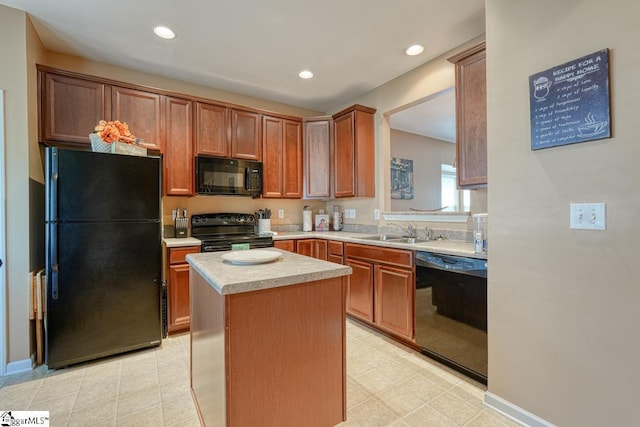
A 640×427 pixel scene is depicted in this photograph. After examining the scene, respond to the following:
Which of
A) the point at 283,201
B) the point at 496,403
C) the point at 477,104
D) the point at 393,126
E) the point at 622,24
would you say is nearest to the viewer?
the point at 622,24

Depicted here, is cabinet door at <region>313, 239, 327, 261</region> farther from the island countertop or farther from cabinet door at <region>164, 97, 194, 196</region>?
the island countertop

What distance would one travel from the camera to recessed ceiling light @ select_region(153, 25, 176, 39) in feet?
7.72

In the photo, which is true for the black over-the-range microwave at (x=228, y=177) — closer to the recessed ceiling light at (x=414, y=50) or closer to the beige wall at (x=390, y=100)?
the beige wall at (x=390, y=100)

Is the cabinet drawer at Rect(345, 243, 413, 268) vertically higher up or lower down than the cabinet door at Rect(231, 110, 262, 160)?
lower down

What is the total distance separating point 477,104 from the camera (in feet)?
6.83

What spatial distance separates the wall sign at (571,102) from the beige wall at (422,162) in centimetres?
338

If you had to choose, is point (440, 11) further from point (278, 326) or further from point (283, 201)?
point (283, 201)

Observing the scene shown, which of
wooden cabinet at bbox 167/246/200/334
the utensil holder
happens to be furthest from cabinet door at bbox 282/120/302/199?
wooden cabinet at bbox 167/246/200/334

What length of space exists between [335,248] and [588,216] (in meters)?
2.22

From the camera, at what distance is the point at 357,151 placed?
3426mm

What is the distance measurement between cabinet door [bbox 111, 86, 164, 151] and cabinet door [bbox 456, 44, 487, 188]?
280 cm

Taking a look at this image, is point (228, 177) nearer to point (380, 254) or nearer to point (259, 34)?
point (259, 34)

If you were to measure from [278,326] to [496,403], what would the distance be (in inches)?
56.3

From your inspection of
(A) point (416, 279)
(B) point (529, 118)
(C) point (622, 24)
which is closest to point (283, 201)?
(A) point (416, 279)
